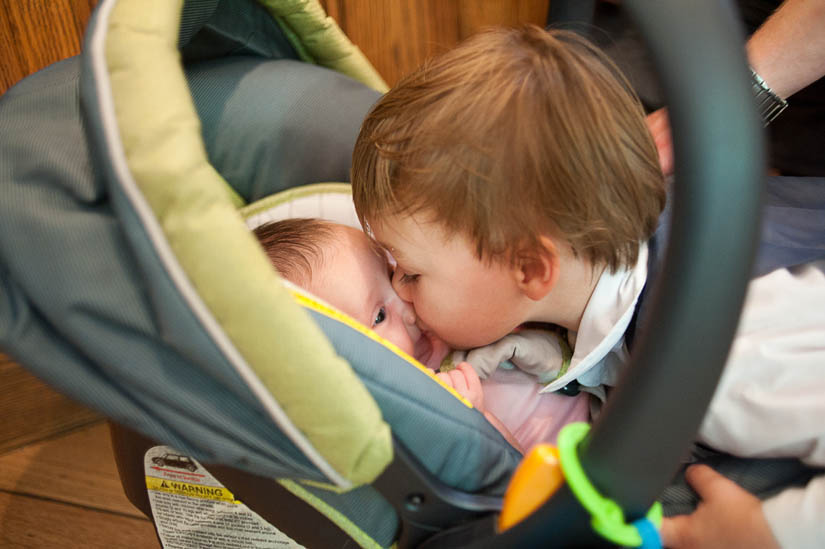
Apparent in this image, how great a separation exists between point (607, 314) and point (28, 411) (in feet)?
3.56

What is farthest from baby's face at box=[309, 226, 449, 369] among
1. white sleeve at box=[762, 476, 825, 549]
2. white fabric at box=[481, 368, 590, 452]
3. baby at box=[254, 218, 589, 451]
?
white sleeve at box=[762, 476, 825, 549]

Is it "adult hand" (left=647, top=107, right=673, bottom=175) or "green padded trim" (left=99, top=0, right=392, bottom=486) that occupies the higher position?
"green padded trim" (left=99, top=0, right=392, bottom=486)

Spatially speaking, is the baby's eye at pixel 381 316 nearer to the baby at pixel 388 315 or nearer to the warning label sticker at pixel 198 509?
the baby at pixel 388 315

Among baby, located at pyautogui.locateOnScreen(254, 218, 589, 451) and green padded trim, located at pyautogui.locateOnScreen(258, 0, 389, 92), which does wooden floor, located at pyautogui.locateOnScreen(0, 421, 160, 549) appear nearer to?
baby, located at pyautogui.locateOnScreen(254, 218, 589, 451)

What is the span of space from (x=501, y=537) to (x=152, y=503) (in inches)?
18.6

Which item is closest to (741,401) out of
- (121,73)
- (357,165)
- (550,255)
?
(550,255)

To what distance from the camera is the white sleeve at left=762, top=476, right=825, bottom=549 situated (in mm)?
590

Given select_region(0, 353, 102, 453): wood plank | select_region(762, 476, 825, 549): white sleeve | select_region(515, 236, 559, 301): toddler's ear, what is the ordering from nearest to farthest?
select_region(762, 476, 825, 549): white sleeve, select_region(515, 236, 559, 301): toddler's ear, select_region(0, 353, 102, 453): wood plank

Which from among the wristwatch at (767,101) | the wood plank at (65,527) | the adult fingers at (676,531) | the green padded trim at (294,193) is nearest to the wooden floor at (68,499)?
the wood plank at (65,527)

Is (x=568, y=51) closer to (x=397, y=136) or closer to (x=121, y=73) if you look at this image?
(x=397, y=136)

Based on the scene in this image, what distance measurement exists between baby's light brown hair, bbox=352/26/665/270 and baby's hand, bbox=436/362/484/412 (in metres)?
0.20

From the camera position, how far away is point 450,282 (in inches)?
31.0

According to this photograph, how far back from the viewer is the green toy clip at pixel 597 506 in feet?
1.45

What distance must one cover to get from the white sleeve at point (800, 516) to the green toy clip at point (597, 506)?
0.22 meters
